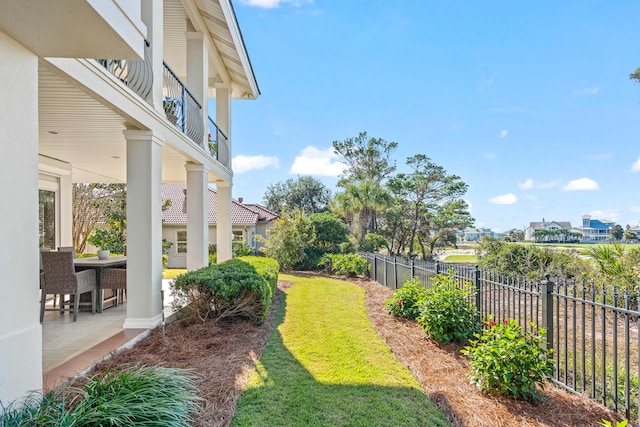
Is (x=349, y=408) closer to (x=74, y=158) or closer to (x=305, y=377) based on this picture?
(x=305, y=377)

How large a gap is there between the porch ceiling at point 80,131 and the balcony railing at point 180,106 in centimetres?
63

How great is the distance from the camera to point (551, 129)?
2700cm

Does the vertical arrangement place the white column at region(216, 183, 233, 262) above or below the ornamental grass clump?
above

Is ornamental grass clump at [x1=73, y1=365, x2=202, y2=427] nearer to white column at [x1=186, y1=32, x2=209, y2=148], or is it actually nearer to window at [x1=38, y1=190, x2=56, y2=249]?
white column at [x1=186, y1=32, x2=209, y2=148]

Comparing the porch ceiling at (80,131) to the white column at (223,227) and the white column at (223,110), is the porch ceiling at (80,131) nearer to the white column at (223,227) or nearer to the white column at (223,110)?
the white column at (223,227)

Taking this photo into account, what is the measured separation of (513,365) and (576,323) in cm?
327

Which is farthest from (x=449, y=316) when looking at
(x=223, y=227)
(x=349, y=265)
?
(x=349, y=265)

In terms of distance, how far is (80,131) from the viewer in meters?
6.07

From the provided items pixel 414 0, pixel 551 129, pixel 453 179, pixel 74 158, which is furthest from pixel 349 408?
pixel 551 129

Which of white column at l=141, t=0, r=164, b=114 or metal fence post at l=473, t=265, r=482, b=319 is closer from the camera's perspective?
white column at l=141, t=0, r=164, b=114

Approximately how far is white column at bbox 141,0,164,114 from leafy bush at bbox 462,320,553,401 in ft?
19.8

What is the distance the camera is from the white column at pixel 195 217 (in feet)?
27.0

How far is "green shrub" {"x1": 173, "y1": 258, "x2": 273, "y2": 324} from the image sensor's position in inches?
227

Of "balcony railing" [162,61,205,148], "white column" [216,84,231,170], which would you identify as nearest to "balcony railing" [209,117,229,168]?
"white column" [216,84,231,170]
